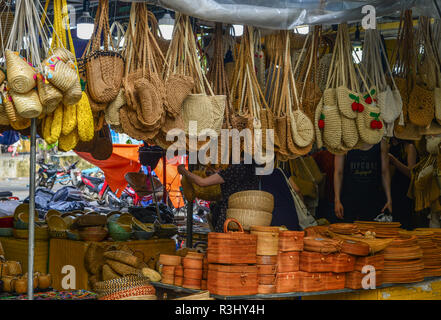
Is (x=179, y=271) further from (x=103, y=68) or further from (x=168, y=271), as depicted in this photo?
(x=103, y=68)

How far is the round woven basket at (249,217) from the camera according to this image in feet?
10.6

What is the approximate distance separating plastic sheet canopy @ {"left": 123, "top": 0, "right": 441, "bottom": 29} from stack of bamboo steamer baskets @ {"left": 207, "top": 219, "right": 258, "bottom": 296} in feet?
4.12

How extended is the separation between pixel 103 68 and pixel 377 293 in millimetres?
2062

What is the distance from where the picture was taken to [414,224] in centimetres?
548

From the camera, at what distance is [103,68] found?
305 centimetres

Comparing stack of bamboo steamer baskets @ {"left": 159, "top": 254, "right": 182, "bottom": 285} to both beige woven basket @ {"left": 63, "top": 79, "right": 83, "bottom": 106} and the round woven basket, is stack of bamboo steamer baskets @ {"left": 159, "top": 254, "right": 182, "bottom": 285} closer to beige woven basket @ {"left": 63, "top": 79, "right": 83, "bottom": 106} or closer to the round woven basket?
the round woven basket

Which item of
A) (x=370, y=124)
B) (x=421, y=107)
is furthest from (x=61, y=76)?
(x=421, y=107)

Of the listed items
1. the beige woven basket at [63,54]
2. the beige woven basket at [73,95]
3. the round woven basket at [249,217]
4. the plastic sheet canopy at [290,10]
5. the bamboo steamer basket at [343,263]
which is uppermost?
the plastic sheet canopy at [290,10]

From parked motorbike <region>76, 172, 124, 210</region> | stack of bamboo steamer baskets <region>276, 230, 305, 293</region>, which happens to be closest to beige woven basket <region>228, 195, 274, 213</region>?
stack of bamboo steamer baskets <region>276, 230, 305, 293</region>

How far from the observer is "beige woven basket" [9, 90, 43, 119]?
8.27 ft

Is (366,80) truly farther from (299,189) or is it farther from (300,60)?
(299,189)

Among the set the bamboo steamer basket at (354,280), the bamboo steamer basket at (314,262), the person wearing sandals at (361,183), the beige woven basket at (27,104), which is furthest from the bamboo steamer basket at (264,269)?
the person wearing sandals at (361,183)

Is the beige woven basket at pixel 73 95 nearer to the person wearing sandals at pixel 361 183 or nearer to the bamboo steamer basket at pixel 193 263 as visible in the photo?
the bamboo steamer basket at pixel 193 263

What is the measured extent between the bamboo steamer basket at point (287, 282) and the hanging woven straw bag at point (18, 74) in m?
1.57
